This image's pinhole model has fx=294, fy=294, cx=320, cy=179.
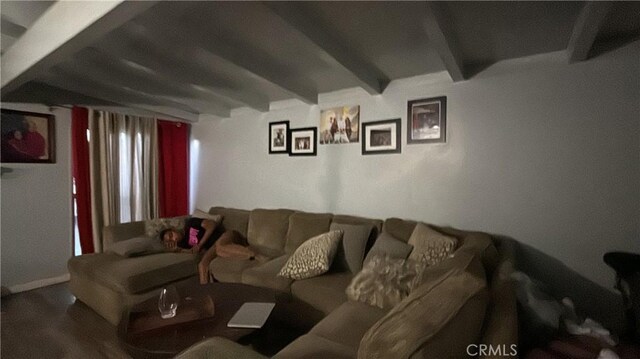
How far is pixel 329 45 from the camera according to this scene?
204 cm

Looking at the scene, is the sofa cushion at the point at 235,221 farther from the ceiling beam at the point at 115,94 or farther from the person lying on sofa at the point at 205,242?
the ceiling beam at the point at 115,94

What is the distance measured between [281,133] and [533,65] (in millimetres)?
2490

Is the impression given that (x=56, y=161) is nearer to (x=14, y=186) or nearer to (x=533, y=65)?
(x=14, y=186)

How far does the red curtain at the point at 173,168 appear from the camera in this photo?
13.6 ft

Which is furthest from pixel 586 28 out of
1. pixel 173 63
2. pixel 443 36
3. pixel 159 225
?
pixel 159 225

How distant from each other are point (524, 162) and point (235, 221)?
2.95 metres

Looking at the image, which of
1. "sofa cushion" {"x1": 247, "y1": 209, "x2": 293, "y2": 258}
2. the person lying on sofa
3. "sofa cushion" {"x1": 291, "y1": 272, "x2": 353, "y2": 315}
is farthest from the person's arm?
"sofa cushion" {"x1": 291, "y1": 272, "x2": 353, "y2": 315}

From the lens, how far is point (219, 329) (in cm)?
164

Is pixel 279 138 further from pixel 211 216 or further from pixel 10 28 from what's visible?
pixel 10 28

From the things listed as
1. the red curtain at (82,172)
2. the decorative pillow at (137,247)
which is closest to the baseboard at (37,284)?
the red curtain at (82,172)

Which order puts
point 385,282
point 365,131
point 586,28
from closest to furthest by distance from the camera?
point 586,28, point 385,282, point 365,131

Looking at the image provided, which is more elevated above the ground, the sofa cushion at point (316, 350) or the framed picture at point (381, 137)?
the framed picture at point (381, 137)

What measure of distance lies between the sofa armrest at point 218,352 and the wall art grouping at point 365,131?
2.11 m

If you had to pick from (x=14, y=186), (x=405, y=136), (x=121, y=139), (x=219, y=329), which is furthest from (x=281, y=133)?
(x=14, y=186)
